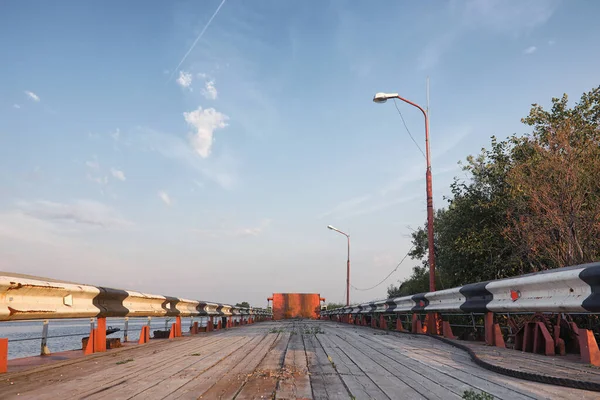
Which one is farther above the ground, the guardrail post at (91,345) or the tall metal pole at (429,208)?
the tall metal pole at (429,208)

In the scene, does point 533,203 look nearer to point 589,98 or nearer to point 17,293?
point 589,98

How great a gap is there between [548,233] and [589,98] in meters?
9.65

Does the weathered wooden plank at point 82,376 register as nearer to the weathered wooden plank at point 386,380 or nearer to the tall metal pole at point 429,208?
the weathered wooden plank at point 386,380

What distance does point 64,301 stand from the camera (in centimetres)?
542

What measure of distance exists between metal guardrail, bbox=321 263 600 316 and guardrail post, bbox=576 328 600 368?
1.34ft

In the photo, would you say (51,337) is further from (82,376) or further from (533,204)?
(533,204)

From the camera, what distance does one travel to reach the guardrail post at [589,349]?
15.1ft

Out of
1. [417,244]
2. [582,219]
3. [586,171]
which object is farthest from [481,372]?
[417,244]

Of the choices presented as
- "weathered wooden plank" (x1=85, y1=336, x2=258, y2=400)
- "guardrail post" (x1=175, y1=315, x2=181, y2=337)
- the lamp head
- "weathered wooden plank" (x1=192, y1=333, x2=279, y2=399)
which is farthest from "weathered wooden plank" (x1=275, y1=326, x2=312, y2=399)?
the lamp head

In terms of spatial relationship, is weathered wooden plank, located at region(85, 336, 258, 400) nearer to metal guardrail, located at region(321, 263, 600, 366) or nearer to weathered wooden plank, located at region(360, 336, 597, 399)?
weathered wooden plank, located at region(360, 336, 597, 399)

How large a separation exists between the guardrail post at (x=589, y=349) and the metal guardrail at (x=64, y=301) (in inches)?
232

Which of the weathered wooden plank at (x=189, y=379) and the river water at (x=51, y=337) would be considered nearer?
the weathered wooden plank at (x=189, y=379)

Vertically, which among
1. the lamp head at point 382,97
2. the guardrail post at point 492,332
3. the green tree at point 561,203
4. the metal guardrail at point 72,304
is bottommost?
the guardrail post at point 492,332

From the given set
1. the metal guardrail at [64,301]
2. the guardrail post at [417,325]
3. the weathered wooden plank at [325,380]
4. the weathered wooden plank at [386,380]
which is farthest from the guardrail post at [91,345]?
the guardrail post at [417,325]
